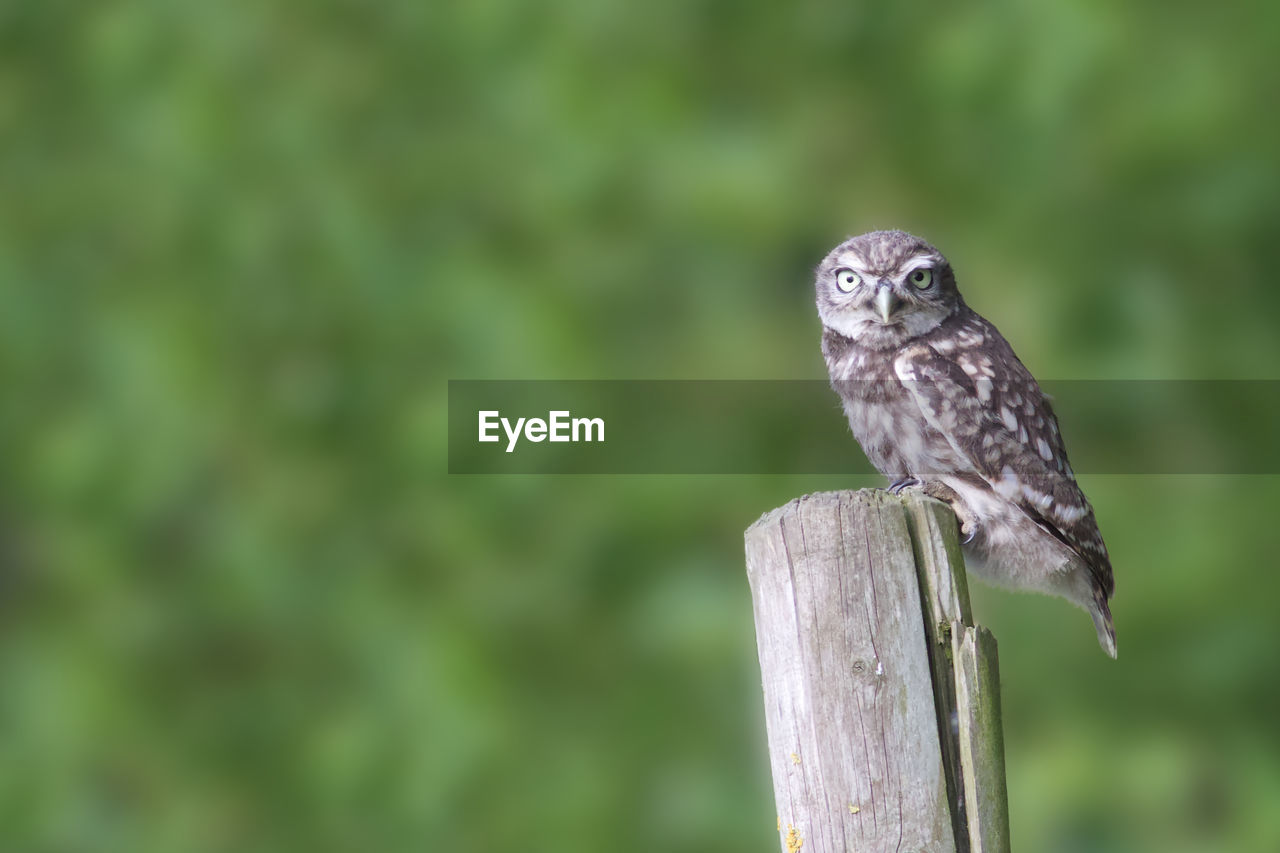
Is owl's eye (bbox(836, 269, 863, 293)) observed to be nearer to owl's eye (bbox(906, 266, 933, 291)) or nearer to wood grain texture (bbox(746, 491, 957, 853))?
owl's eye (bbox(906, 266, 933, 291))

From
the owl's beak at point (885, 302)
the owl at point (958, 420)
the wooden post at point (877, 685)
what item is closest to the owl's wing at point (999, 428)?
the owl at point (958, 420)

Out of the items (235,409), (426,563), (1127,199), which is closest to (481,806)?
(426,563)

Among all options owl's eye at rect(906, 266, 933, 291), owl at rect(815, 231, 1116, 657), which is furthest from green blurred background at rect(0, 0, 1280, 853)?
owl's eye at rect(906, 266, 933, 291)

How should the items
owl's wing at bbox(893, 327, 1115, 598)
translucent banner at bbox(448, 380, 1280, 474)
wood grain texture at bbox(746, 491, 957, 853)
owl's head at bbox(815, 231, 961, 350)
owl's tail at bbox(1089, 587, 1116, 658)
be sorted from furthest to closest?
translucent banner at bbox(448, 380, 1280, 474) < owl's tail at bbox(1089, 587, 1116, 658) < owl's head at bbox(815, 231, 961, 350) < owl's wing at bbox(893, 327, 1115, 598) < wood grain texture at bbox(746, 491, 957, 853)

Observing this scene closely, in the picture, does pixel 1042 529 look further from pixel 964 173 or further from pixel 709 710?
pixel 964 173

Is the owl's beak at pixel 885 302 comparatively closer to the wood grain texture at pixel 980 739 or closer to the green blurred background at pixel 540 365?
the wood grain texture at pixel 980 739

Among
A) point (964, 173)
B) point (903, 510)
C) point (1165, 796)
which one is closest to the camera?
point (903, 510)

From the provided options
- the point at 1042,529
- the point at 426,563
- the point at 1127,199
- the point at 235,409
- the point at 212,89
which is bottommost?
the point at 1042,529
